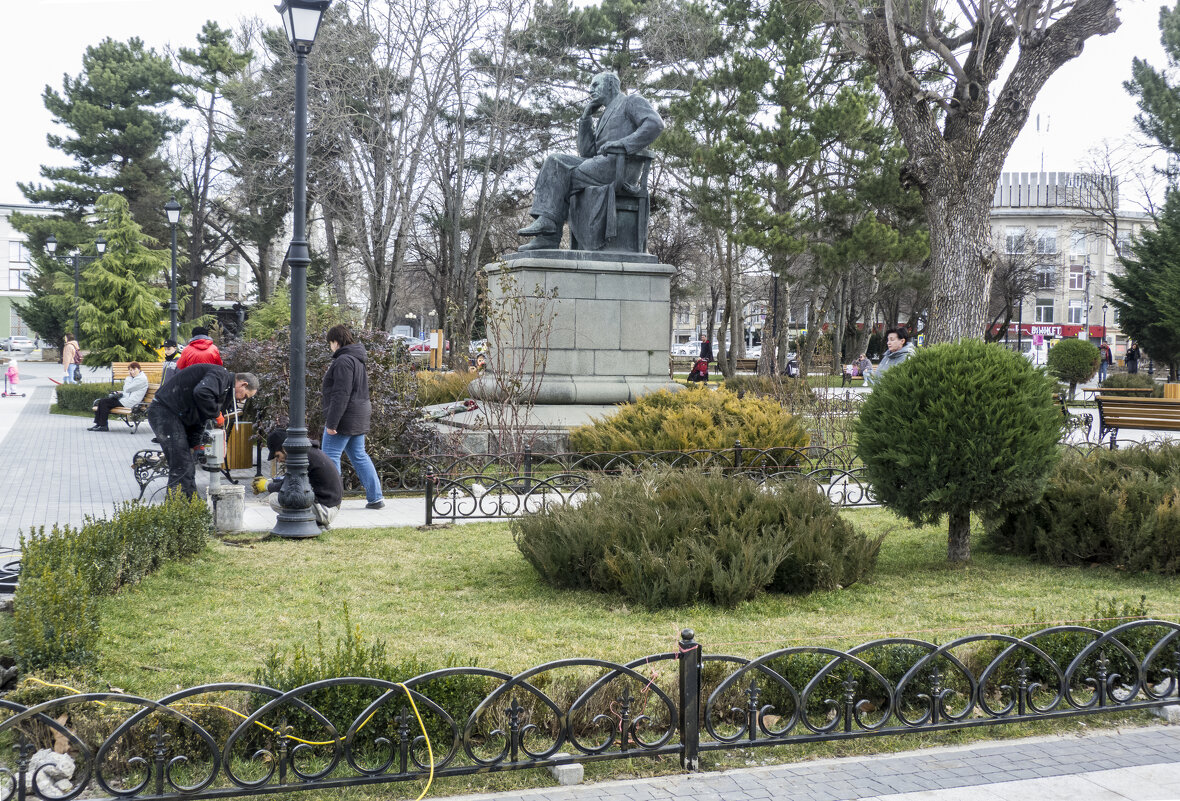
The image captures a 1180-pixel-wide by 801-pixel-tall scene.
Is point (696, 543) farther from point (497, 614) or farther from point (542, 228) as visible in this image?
point (542, 228)

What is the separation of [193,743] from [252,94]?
33.4 m

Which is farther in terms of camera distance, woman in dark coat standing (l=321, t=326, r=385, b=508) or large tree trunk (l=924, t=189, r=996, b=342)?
large tree trunk (l=924, t=189, r=996, b=342)

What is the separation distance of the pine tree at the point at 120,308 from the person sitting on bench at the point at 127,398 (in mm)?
10598

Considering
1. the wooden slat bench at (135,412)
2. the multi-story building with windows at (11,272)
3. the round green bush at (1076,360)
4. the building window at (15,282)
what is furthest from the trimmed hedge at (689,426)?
the building window at (15,282)

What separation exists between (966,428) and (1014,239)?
7074cm

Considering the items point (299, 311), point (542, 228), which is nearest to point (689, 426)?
point (542, 228)

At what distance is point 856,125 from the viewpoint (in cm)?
2978

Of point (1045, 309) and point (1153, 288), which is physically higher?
point (1045, 309)

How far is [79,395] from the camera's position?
80.0 ft

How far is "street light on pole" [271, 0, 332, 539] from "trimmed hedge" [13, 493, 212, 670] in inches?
28.0

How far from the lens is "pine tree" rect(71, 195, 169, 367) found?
102 ft

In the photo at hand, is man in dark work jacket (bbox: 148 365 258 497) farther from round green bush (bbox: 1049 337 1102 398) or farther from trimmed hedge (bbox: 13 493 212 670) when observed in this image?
round green bush (bbox: 1049 337 1102 398)

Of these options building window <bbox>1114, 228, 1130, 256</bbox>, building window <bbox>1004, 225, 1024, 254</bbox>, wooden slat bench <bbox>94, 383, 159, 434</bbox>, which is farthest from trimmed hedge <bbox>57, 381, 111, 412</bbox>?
building window <bbox>1004, 225, 1024, 254</bbox>

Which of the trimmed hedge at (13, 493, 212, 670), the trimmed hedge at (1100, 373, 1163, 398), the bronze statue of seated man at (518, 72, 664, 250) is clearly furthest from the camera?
the trimmed hedge at (1100, 373, 1163, 398)
